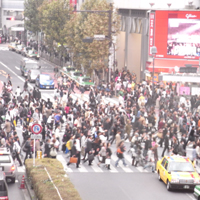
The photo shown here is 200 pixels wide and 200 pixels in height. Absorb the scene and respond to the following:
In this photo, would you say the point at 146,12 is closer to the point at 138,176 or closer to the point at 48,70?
the point at 48,70

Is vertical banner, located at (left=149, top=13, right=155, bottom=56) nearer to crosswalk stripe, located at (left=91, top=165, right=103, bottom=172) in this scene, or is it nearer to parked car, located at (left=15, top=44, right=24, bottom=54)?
crosswalk stripe, located at (left=91, top=165, right=103, bottom=172)

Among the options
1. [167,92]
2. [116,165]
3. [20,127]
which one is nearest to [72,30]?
[167,92]

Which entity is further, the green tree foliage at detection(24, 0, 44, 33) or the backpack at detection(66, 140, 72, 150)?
the green tree foliage at detection(24, 0, 44, 33)

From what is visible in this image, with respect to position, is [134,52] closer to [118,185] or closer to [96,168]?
[96,168]

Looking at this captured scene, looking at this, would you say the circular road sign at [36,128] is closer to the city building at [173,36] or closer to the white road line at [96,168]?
the white road line at [96,168]

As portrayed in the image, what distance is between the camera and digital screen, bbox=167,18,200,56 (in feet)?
182

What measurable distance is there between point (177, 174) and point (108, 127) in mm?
9597

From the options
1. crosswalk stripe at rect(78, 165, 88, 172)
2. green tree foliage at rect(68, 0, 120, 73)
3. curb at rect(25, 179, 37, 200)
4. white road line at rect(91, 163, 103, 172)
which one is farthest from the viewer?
green tree foliage at rect(68, 0, 120, 73)

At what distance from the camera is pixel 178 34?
5575 cm

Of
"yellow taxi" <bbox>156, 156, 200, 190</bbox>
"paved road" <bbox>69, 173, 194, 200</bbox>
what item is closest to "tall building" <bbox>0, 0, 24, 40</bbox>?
"paved road" <bbox>69, 173, 194, 200</bbox>

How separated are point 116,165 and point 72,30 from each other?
122 ft

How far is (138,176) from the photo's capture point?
2570cm

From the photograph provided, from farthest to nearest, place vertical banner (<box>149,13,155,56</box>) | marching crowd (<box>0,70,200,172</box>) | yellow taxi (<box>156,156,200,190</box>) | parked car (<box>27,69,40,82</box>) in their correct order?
1. parked car (<box>27,69,40,82</box>)
2. vertical banner (<box>149,13,155,56</box>)
3. marching crowd (<box>0,70,200,172</box>)
4. yellow taxi (<box>156,156,200,190</box>)

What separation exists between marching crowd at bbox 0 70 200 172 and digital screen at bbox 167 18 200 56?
1070cm
